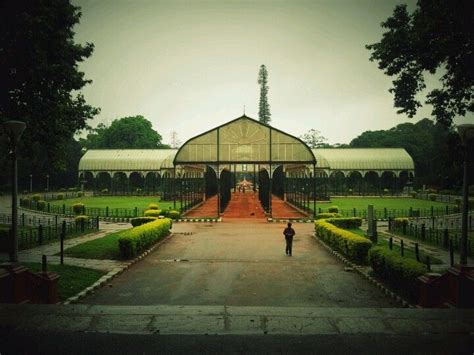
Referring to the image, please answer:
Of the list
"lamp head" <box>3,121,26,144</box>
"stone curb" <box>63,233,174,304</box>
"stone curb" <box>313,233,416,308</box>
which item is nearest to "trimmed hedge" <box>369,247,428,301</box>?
"stone curb" <box>313,233,416,308</box>

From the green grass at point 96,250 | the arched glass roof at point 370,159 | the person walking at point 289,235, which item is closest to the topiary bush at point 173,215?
the green grass at point 96,250

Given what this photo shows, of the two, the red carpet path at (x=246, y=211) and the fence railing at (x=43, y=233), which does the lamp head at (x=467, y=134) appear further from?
the red carpet path at (x=246, y=211)

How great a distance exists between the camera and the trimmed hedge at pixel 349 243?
1452 cm

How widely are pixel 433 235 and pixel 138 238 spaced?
16.1 meters

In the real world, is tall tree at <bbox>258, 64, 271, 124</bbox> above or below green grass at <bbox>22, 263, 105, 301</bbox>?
above

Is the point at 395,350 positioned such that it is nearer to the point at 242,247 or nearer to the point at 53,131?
the point at 242,247

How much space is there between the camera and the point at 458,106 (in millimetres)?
16109

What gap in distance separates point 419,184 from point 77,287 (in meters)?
75.0

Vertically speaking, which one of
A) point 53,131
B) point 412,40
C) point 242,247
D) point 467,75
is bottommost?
point 242,247

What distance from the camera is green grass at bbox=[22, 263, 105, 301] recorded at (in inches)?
405

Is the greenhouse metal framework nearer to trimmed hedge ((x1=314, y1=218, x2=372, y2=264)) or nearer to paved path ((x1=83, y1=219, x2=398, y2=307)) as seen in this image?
trimmed hedge ((x1=314, y1=218, x2=372, y2=264))

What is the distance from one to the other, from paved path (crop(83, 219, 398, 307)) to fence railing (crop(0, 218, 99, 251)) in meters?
6.00

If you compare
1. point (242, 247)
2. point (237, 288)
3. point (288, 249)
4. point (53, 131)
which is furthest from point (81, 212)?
point (237, 288)

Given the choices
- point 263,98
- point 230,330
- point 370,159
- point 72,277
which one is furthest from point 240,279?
point 263,98
